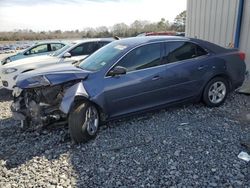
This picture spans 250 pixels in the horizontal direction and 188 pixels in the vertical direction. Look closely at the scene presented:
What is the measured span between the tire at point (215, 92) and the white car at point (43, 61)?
306 cm

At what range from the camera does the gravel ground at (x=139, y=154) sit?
3303 mm

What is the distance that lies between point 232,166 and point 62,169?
2189 millimetres

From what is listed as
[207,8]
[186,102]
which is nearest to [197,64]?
[186,102]

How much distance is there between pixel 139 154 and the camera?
388 cm

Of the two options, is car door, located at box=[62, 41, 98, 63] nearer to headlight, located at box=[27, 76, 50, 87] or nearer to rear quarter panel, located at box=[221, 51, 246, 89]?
headlight, located at box=[27, 76, 50, 87]

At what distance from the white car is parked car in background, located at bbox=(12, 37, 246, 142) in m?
2.16

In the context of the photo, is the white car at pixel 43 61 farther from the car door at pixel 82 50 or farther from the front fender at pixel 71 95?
the front fender at pixel 71 95

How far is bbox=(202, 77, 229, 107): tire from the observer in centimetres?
554

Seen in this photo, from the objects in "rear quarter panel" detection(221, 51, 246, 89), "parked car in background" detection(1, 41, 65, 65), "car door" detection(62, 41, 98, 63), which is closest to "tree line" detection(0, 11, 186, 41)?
"parked car in background" detection(1, 41, 65, 65)

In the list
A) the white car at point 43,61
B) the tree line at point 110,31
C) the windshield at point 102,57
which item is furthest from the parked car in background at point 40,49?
the tree line at point 110,31

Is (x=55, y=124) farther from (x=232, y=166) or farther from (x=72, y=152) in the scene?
(x=232, y=166)

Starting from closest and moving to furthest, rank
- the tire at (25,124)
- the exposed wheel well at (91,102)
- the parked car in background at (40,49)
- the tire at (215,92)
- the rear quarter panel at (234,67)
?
the exposed wheel well at (91,102)
the tire at (25,124)
the tire at (215,92)
the rear quarter panel at (234,67)
the parked car in background at (40,49)

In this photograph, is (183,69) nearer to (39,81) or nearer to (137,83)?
(137,83)

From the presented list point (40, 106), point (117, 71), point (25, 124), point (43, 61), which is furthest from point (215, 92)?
point (43, 61)
